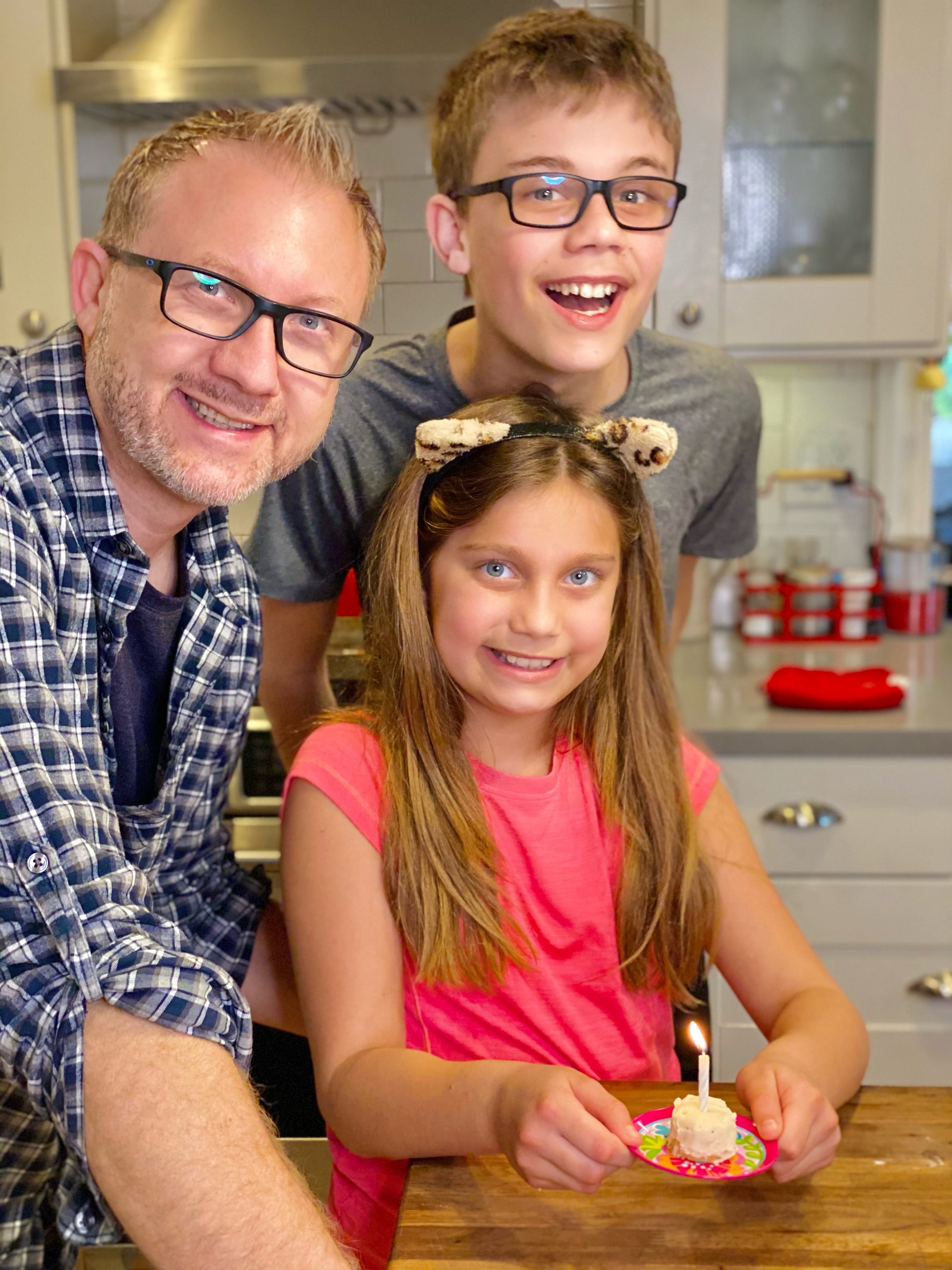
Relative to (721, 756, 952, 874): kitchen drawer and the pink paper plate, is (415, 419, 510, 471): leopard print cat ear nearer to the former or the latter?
the pink paper plate

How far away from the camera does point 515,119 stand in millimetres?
1204

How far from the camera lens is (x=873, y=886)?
1.97 meters

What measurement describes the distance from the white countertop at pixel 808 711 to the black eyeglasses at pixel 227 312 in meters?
0.84

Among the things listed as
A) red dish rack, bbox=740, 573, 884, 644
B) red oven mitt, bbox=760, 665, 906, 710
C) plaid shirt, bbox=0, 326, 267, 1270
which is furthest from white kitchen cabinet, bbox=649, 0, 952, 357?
plaid shirt, bbox=0, 326, 267, 1270

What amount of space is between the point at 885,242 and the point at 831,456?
1.79 feet

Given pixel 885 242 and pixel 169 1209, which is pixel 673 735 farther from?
pixel 885 242

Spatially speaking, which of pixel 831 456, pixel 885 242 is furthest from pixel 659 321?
pixel 831 456

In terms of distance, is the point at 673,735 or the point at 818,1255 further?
the point at 673,735

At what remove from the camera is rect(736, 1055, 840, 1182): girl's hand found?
83 centimetres

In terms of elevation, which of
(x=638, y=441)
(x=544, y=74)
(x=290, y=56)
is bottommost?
(x=638, y=441)

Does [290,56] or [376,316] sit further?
[290,56]

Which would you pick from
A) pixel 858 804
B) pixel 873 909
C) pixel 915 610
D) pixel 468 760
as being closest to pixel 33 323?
pixel 468 760

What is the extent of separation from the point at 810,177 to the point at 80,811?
1.83m

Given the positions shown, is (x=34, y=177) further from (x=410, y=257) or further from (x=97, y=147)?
(x=410, y=257)
